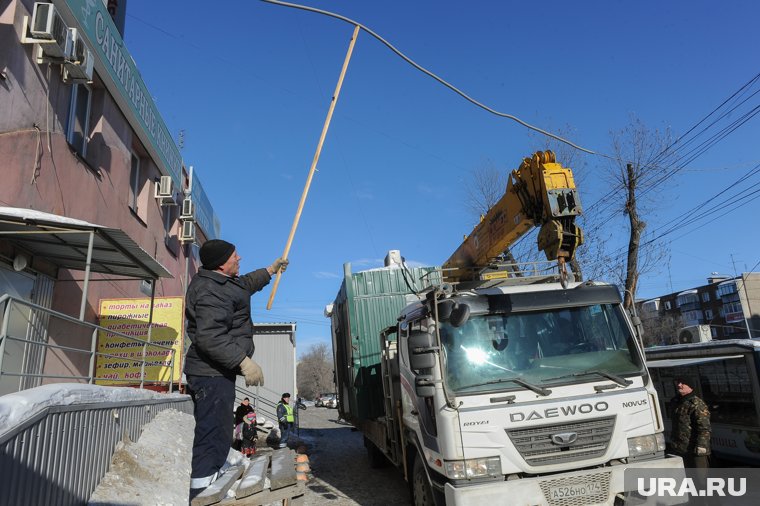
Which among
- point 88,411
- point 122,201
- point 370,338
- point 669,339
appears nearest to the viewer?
point 88,411

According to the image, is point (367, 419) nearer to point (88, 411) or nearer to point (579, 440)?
point (579, 440)

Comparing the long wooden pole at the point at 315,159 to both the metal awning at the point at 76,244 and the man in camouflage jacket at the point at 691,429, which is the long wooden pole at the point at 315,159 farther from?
the man in camouflage jacket at the point at 691,429

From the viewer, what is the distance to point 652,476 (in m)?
4.77

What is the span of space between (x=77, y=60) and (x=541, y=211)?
26.0 feet

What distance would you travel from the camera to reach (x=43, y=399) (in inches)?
101

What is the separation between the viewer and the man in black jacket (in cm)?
313

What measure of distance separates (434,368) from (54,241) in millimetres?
5661

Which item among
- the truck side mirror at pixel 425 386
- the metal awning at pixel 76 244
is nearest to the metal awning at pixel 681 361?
the truck side mirror at pixel 425 386

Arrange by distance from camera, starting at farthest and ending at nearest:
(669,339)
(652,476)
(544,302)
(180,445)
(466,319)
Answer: (669,339) → (544,302) → (466,319) → (652,476) → (180,445)

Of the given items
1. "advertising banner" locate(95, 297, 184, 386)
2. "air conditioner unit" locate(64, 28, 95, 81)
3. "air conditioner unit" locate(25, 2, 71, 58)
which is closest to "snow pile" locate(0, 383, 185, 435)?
"advertising banner" locate(95, 297, 184, 386)

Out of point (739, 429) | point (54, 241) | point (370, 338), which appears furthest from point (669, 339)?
point (54, 241)

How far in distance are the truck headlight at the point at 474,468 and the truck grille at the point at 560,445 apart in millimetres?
286

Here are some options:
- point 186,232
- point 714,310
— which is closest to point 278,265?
point 186,232

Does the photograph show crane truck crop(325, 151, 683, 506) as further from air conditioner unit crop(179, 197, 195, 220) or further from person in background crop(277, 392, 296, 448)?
air conditioner unit crop(179, 197, 195, 220)
